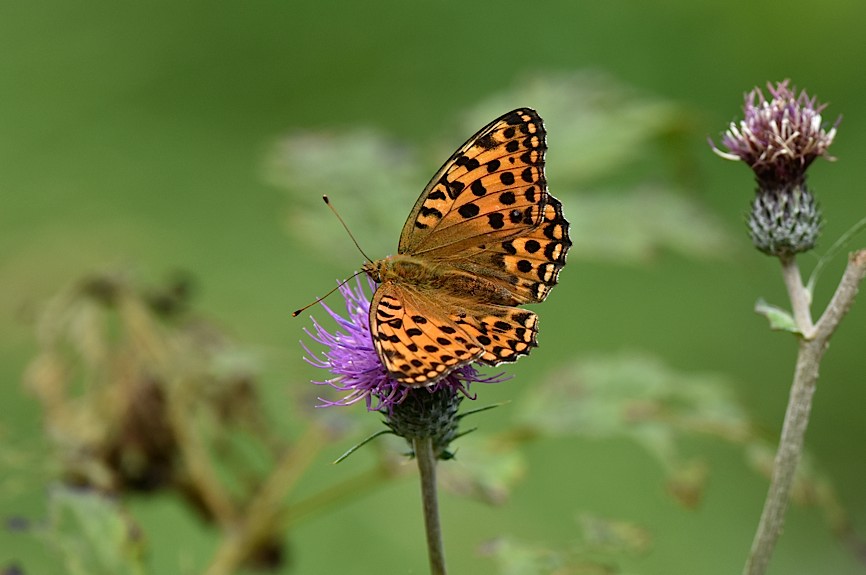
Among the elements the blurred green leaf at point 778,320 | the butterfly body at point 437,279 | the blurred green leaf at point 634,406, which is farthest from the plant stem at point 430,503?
the blurred green leaf at point 634,406

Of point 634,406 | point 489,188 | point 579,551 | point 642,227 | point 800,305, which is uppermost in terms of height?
point 642,227

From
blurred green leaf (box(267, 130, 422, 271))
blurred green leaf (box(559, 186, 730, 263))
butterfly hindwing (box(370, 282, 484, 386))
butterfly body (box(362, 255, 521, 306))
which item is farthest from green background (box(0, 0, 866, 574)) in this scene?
butterfly hindwing (box(370, 282, 484, 386))

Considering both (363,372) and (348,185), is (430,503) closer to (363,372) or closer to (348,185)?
(363,372)

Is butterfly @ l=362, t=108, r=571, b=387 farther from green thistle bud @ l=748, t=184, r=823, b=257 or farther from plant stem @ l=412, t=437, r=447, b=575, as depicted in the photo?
green thistle bud @ l=748, t=184, r=823, b=257

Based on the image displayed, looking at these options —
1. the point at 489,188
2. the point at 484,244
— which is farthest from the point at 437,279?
the point at 489,188

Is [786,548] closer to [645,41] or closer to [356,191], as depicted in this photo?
[356,191]

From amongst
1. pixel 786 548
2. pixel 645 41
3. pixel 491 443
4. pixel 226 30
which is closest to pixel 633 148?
pixel 491 443
